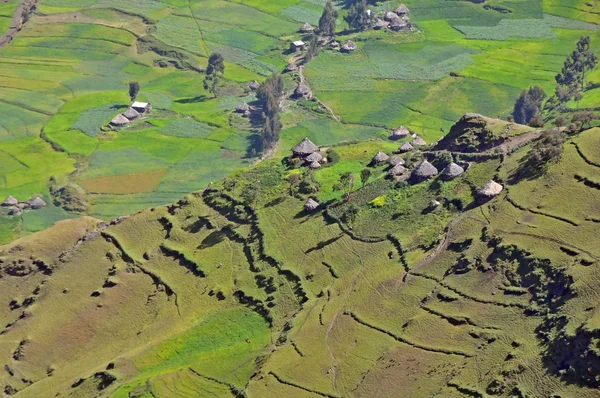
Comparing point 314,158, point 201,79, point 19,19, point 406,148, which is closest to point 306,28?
point 201,79

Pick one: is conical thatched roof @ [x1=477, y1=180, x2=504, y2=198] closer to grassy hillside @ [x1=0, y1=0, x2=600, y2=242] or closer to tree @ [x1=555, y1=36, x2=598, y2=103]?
grassy hillside @ [x1=0, y1=0, x2=600, y2=242]

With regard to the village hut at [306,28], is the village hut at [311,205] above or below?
above

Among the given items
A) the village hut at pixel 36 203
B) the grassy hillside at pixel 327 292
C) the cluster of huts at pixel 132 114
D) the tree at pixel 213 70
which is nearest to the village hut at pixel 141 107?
the cluster of huts at pixel 132 114

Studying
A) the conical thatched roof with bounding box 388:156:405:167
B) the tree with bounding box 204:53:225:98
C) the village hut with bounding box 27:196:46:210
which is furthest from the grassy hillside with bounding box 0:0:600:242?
the conical thatched roof with bounding box 388:156:405:167

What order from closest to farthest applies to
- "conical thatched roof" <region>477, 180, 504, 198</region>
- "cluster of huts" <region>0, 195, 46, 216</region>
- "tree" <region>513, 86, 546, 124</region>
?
"conical thatched roof" <region>477, 180, 504, 198</region>
"cluster of huts" <region>0, 195, 46, 216</region>
"tree" <region>513, 86, 546, 124</region>

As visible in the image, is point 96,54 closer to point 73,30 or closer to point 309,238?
point 73,30

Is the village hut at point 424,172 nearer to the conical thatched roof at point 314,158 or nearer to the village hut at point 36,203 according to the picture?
the conical thatched roof at point 314,158

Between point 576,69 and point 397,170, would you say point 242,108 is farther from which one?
point 397,170
